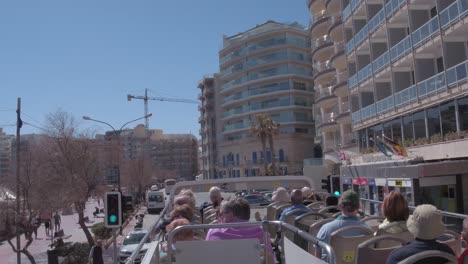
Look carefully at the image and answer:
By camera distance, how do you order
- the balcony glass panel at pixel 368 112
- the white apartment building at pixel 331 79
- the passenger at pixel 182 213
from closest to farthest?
the passenger at pixel 182 213, the balcony glass panel at pixel 368 112, the white apartment building at pixel 331 79

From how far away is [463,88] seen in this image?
23.8 meters

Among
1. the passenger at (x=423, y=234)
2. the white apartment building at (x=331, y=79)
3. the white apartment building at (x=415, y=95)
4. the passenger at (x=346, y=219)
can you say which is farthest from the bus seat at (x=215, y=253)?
the white apartment building at (x=331, y=79)

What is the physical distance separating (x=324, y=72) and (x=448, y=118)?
1144 inches

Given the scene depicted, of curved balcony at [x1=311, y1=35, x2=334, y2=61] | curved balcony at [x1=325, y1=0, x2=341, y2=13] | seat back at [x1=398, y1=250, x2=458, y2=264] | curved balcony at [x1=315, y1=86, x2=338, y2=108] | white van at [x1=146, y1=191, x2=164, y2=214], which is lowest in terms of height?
white van at [x1=146, y1=191, x2=164, y2=214]

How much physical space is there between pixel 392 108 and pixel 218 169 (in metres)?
73.1

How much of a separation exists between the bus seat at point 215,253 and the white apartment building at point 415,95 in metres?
21.0

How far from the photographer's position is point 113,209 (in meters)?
16.6

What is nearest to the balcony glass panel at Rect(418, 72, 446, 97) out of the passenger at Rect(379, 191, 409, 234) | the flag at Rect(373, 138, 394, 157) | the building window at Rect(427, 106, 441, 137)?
the building window at Rect(427, 106, 441, 137)

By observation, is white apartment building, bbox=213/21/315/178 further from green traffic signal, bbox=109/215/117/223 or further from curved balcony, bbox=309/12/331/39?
green traffic signal, bbox=109/215/117/223

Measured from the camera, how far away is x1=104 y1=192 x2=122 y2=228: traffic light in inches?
650

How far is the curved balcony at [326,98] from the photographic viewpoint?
5344 cm

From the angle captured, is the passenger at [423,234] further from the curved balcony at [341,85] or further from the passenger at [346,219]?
the curved balcony at [341,85]

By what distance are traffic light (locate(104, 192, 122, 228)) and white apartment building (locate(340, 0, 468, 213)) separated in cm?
1467

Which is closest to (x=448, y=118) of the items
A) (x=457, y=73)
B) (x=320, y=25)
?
(x=457, y=73)
